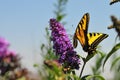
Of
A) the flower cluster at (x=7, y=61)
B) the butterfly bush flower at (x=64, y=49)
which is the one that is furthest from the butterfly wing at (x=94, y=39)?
the flower cluster at (x=7, y=61)

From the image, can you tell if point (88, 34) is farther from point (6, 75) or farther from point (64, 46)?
point (6, 75)

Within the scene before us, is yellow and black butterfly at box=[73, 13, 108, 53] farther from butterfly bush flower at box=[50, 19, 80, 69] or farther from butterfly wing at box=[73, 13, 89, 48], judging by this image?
butterfly bush flower at box=[50, 19, 80, 69]

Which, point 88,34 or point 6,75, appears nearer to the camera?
point 6,75

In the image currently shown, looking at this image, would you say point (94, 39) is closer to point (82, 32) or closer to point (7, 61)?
point (82, 32)

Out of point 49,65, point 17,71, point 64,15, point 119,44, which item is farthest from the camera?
point 64,15

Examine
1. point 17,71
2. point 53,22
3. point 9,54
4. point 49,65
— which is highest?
point 53,22

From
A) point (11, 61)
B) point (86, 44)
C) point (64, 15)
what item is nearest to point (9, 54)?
point (11, 61)

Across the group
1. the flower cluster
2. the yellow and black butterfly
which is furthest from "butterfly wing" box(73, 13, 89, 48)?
the flower cluster
